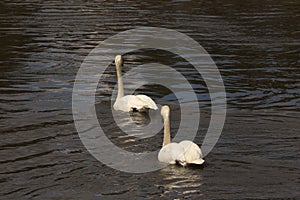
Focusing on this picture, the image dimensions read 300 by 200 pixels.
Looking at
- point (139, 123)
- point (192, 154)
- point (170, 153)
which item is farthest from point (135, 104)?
point (192, 154)

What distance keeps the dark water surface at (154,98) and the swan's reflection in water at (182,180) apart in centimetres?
2

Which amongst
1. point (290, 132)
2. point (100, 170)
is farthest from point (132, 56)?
point (100, 170)

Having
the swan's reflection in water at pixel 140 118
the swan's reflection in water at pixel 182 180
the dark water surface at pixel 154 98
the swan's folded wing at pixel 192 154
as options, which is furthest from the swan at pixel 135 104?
the swan's folded wing at pixel 192 154

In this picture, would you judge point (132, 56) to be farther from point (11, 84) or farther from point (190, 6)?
point (190, 6)

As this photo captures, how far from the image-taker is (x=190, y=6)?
34000mm

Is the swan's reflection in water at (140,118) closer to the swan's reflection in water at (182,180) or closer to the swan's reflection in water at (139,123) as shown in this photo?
the swan's reflection in water at (139,123)

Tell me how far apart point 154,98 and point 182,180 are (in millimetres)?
6543

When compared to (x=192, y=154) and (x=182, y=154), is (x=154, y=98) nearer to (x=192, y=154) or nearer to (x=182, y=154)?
(x=182, y=154)

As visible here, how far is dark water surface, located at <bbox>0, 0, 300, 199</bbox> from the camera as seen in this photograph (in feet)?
39.2

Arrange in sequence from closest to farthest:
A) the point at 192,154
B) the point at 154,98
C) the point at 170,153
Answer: the point at 192,154
the point at 170,153
the point at 154,98

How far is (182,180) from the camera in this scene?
12047 millimetres

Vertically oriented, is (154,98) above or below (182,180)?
above

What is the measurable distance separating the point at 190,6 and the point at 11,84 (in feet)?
51.7

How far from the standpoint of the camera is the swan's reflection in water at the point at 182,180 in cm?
1154
